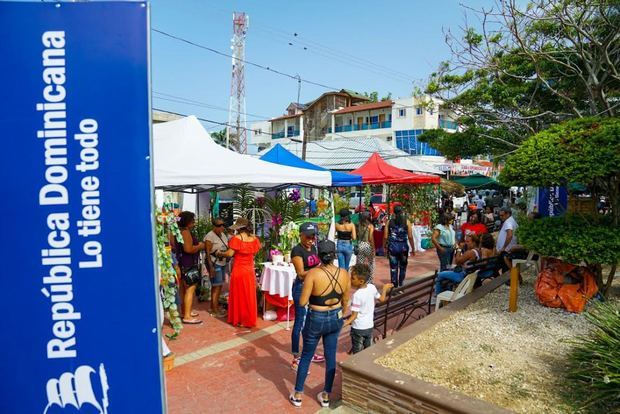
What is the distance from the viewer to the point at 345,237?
763 centimetres

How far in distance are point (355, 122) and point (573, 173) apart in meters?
42.4

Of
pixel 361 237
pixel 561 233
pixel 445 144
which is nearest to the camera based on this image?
pixel 561 233

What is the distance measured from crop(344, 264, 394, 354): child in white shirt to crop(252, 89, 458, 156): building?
28.0m

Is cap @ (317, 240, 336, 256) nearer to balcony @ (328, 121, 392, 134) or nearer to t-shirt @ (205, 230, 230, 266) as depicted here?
t-shirt @ (205, 230, 230, 266)

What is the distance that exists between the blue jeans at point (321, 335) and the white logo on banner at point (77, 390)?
87.3 inches

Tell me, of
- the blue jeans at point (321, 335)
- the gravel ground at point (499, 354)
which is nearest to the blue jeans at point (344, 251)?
the gravel ground at point (499, 354)

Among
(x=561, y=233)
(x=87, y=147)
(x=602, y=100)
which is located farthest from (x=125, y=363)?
(x=602, y=100)

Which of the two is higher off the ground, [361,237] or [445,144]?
[445,144]

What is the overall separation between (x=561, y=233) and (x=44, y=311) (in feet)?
16.0

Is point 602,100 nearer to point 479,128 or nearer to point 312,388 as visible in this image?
point 479,128

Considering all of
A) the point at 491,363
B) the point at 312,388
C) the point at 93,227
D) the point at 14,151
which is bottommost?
the point at 312,388

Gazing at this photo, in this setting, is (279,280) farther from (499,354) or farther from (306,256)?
(499,354)

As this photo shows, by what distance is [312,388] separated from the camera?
4129 mm

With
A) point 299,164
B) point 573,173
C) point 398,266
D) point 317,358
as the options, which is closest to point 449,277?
point 398,266
